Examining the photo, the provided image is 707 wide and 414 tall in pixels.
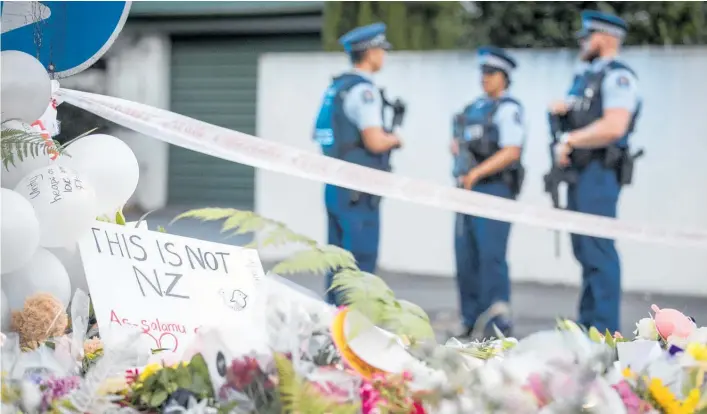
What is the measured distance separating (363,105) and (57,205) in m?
3.78

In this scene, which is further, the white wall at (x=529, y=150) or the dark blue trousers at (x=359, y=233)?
the white wall at (x=529, y=150)

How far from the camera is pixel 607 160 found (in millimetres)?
5023

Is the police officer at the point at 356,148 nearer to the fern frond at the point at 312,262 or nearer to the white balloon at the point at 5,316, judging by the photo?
the white balloon at the point at 5,316

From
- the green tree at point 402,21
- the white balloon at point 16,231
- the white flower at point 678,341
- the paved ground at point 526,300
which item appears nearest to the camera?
the white flower at point 678,341

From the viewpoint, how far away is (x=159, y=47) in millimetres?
9484

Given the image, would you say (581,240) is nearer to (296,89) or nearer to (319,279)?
(319,279)

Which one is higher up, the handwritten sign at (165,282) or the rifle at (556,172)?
the handwritten sign at (165,282)

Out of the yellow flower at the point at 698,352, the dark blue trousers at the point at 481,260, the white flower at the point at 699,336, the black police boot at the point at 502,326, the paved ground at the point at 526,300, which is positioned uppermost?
the yellow flower at the point at 698,352

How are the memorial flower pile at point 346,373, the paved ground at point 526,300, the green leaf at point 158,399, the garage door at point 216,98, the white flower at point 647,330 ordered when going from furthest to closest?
1. the garage door at point 216,98
2. the paved ground at point 526,300
3. the white flower at point 647,330
4. the green leaf at point 158,399
5. the memorial flower pile at point 346,373

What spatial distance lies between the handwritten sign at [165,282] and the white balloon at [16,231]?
0.09 m

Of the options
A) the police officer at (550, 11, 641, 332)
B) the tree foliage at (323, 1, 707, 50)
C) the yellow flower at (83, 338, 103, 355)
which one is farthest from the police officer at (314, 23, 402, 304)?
the yellow flower at (83, 338, 103, 355)

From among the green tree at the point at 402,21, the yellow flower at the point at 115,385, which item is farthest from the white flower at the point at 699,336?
the green tree at the point at 402,21

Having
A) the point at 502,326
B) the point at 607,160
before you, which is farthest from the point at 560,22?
the point at 502,326

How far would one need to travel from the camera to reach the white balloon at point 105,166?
160 cm
